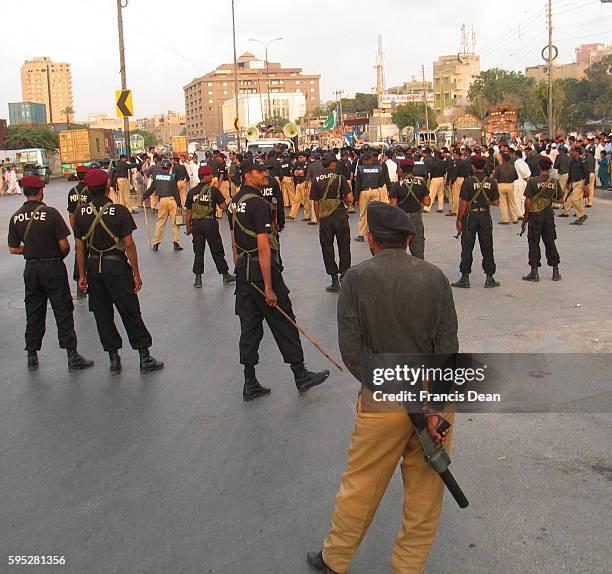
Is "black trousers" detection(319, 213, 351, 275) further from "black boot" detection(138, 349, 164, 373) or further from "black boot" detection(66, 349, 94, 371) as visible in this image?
"black boot" detection(66, 349, 94, 371)

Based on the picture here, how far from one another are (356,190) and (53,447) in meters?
10.2

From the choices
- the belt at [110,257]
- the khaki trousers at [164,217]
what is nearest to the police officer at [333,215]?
the belt at [110,257]

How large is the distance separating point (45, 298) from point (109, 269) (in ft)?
3.17

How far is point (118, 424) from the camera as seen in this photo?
5.59 metres

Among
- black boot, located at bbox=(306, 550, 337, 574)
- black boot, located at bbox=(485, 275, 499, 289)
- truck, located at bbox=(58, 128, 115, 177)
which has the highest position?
truck, located at bbox=(58, 128, 115, 177)

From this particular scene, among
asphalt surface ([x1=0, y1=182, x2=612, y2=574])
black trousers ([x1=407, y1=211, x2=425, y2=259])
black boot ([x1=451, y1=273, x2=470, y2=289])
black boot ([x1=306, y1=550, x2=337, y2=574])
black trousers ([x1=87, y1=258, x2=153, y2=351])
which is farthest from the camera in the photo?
black trousers ([x1=407, y1=211, x2=425, y2=259])

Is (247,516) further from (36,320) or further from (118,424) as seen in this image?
(36,320)

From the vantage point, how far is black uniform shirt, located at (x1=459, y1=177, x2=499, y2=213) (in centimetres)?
1016

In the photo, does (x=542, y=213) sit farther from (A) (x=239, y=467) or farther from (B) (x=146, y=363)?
(A) (x=239, y=467)

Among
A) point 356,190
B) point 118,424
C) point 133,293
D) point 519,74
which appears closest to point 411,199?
point 356,190

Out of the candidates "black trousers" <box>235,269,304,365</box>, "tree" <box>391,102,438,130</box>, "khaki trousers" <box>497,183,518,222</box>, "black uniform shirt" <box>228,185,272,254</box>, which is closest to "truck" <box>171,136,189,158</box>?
"tree" <box>391,102,438,130</box>

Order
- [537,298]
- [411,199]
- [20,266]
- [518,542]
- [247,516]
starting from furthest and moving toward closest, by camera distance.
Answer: [20,266], [411,199], [537,298], [247,516], [518,542]

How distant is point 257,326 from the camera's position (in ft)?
20.2

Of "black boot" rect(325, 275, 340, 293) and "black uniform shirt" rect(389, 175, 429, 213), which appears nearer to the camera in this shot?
"black boot" rect(325, 275, 340, 293)
